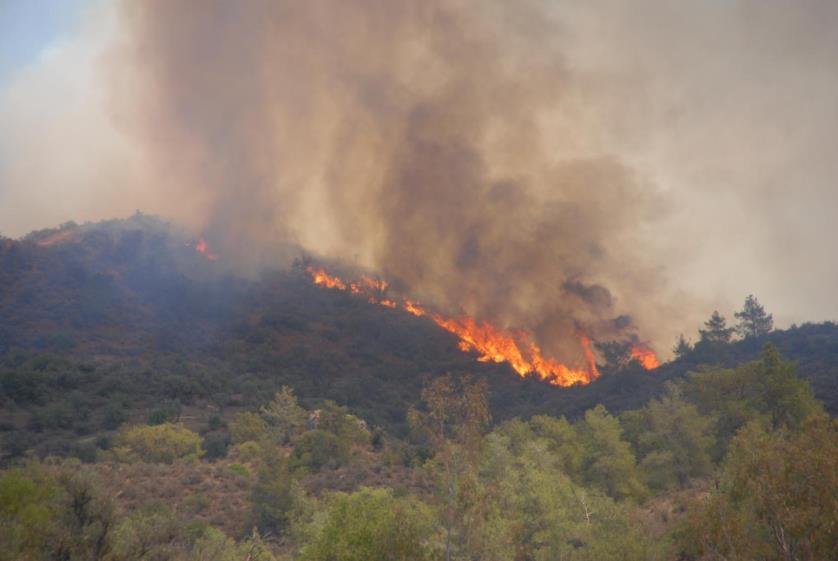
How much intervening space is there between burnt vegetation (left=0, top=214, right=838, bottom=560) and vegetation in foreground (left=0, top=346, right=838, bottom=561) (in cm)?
15

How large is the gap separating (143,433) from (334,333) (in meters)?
115

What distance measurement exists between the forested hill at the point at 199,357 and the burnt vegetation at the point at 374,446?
0.73 metres

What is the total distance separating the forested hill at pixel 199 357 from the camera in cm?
8525

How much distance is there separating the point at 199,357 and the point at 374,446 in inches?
3255

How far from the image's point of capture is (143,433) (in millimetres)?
67000

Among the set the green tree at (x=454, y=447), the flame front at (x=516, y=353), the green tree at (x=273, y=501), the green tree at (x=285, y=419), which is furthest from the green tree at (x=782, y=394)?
the flame front at (x=516, y=353)

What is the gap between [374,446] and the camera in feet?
241

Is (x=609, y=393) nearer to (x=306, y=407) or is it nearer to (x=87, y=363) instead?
(x=306, y=407)

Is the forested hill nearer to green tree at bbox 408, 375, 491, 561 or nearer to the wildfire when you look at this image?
the wildfire

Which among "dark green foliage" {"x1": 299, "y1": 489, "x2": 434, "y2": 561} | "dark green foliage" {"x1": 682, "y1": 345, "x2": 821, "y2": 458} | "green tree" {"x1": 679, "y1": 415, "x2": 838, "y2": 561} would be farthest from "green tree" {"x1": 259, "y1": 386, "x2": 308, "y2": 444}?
"green tree" {"x1": 679, "y1": 415, "x2": 838, "y2": 561}

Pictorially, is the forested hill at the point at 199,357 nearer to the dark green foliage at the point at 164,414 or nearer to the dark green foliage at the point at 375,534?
the dark green foliage at the point at 164,414

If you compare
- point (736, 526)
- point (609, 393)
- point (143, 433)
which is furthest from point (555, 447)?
point (609, 393)

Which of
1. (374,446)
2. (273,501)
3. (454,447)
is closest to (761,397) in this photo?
(374,446)

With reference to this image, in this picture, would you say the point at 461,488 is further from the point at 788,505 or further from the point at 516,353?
the point at 516,353
